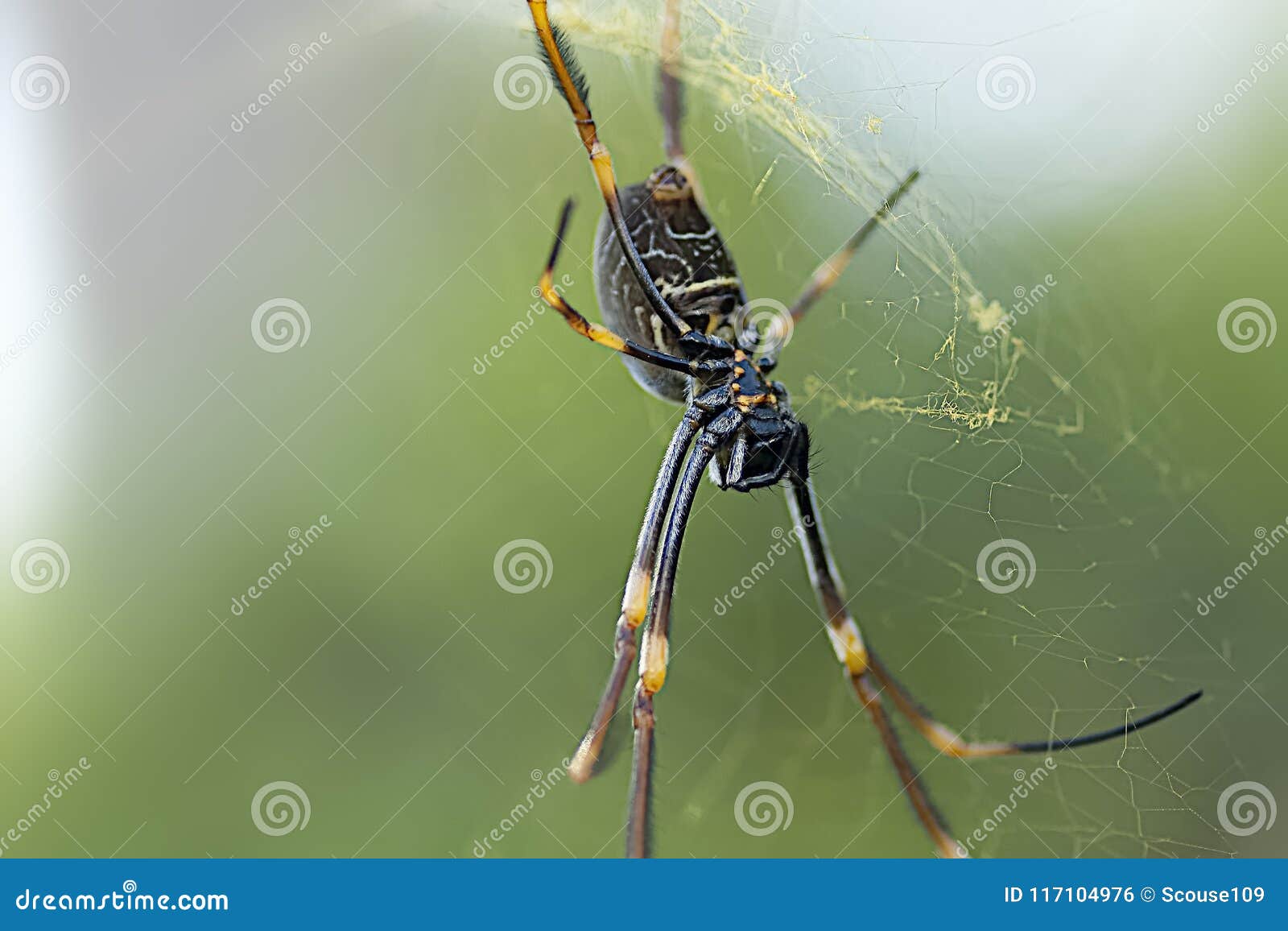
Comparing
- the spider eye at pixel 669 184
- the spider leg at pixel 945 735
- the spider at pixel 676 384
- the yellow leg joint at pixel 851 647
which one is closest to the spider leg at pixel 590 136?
the spider at pixel 676 384

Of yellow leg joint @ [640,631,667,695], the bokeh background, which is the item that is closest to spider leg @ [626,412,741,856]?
yellow leg joint @ [640,631,667,695]

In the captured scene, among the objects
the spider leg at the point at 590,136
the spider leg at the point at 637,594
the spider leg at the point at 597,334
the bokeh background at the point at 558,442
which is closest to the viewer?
the spider leg at the point at 590,136

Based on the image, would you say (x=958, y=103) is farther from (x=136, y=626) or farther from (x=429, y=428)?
(x=136, y=626)

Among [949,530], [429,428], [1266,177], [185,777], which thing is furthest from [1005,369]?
[185,777]

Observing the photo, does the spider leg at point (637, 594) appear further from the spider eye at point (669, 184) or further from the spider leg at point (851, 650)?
the spider eye at point (669, 184)

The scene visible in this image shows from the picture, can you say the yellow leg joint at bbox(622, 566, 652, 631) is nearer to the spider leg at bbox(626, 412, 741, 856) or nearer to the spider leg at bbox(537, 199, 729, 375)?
the spider leg at bbox(626, 412, 741, 856)

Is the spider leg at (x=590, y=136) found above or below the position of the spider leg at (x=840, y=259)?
below
